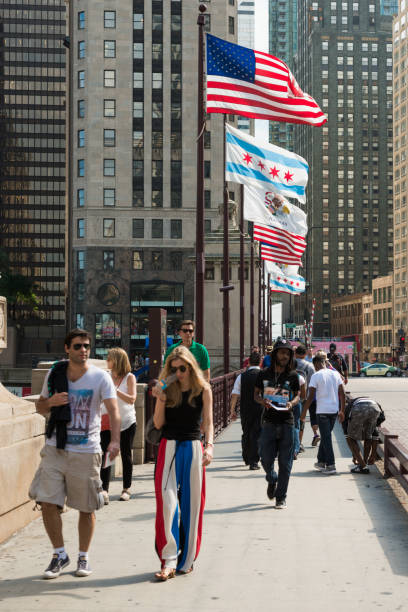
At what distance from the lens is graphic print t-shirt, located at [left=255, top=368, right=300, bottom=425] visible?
9.40 metres

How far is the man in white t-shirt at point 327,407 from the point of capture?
40.2 ft

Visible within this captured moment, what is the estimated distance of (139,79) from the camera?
87.8m

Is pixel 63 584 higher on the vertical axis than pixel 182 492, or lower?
lower

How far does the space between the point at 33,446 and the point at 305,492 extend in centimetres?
390

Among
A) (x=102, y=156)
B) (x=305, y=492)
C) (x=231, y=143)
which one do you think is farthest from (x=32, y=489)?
(x=102, y=156)

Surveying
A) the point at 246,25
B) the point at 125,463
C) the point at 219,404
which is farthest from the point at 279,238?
the point at 246,25

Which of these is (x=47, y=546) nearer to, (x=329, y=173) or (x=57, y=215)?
(x=57, y=215)

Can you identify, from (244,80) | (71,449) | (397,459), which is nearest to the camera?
(71,449)

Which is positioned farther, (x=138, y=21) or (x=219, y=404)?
(x=138, y=21)

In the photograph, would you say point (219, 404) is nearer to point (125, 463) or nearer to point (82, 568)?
point (125, 463)

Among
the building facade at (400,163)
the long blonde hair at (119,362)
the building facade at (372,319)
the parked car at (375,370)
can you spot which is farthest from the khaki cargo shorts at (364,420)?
the building facade at (400,163)

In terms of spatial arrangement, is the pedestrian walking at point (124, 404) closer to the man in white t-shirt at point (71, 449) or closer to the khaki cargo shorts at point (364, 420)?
the man in white t-shirt at point (71, 449)

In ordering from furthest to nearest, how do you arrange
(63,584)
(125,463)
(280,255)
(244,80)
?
(280,255)
(244,80)
(125,463)
(63,584)

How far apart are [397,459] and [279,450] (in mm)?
2749
